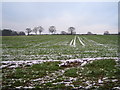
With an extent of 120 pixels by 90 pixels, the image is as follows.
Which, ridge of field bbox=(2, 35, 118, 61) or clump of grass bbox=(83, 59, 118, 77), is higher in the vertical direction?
ridge of field bbox=(2, 35, 118, 61)

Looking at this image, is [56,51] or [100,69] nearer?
[100,69]

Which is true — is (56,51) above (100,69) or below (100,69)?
above

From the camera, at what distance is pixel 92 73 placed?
336 inches

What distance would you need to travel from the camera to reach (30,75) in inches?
328

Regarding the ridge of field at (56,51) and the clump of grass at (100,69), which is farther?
the ridge of field at (56,51)

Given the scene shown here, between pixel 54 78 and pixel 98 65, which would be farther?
pixel 98 65

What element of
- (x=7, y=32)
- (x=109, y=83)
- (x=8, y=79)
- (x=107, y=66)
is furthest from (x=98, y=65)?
(x=7, y=32)

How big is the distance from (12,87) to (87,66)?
A: 19.1ft

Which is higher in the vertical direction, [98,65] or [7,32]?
[7,32]

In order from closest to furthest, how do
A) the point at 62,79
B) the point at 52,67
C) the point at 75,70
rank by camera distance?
the point at 62,79, the point at 75,70, the point at 52,67

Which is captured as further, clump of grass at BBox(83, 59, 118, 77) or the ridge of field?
the ridge of field

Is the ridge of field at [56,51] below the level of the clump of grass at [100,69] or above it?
above

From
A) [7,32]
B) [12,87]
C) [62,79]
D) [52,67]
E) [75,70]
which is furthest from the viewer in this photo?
[7,32]

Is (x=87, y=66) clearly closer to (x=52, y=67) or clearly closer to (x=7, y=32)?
(x=52, y=67)
